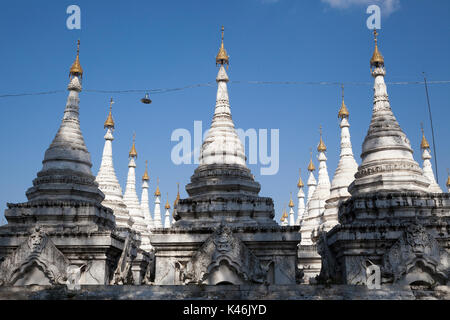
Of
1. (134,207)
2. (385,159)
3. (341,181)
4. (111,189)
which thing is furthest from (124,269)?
(134,207)

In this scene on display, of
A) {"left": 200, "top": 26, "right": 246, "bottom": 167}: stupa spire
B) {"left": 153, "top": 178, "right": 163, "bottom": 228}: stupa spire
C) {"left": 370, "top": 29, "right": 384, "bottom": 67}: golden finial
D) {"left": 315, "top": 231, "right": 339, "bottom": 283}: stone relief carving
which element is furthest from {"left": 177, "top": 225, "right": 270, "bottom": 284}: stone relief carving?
{"left": 153, "top": 178, "right": 163, "bottom": 228}: stupa spire

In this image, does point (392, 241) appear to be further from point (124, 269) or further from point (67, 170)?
point (67, 170)

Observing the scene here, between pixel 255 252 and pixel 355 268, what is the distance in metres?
4.08

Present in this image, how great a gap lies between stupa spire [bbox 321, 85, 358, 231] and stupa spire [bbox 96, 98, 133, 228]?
13.3 m

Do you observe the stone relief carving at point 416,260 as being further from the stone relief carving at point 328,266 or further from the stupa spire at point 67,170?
the stupa spire at point 67,170

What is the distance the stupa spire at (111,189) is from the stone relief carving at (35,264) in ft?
39.4

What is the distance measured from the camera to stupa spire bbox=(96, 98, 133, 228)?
32.9 meters

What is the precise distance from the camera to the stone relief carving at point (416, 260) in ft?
61.5

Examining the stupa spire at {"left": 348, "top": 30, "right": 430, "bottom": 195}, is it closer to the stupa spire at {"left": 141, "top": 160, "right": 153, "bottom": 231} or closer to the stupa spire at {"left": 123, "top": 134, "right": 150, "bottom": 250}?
the stupa spire at {"left": 123, "top": 134, "right": 150, "bottom": 250}

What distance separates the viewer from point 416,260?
18750mm

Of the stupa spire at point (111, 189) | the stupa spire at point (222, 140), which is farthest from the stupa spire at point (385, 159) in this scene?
the stupa spire at point (111, 189)
